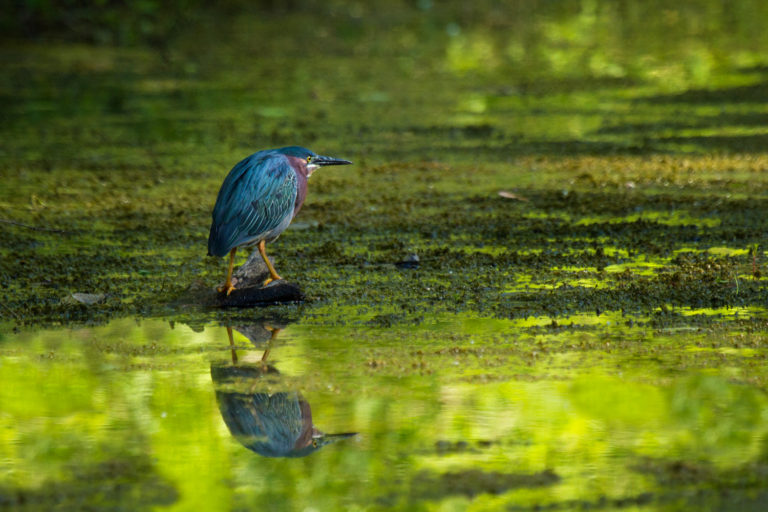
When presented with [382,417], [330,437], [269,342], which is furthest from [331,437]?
[269,342]

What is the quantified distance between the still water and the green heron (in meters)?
0.54

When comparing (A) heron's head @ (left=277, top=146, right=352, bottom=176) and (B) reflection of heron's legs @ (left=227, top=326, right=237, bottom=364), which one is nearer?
(B) reflection of heron's legs @ (left=227, top=326, right=237, bottom=364)

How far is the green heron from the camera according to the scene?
19.0 ft

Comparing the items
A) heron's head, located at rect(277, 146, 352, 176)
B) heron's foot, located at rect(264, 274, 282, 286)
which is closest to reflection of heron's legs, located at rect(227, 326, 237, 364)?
heron's foot, located at rect(264, 274, 282, 286)

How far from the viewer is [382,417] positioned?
416 centimetres

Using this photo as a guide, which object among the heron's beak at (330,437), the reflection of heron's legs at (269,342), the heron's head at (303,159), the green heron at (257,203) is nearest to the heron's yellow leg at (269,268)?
the green heron at (257,203)

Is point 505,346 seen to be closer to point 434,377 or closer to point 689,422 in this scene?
point 434,377

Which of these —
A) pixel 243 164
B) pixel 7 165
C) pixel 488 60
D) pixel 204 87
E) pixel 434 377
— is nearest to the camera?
pixel 434 377

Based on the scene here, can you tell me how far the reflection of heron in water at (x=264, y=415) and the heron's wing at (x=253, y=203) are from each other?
1.09m

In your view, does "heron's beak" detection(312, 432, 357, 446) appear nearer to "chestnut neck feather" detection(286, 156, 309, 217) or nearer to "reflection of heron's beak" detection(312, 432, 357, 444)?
"reflection of heron's beak" detection(312, 432, 357, 444)

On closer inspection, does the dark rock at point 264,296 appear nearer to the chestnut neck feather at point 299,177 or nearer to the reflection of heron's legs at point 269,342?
the reflection of heron's legs at point 269,342

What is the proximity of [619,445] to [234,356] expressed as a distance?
164 centimetres

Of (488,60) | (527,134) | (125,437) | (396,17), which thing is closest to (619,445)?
(125,437)

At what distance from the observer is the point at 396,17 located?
19.4 m
